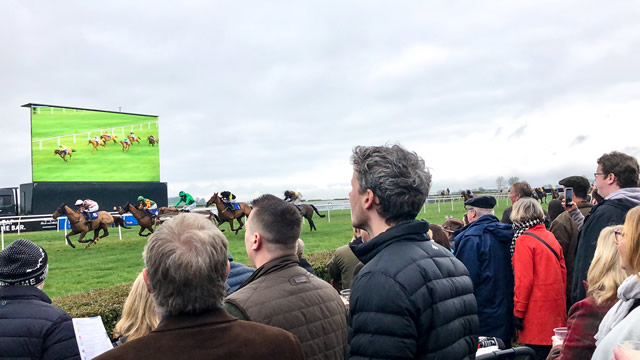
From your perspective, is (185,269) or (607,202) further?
(607,202)

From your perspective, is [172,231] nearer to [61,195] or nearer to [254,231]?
[254,231]

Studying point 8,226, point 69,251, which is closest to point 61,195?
point 8,226

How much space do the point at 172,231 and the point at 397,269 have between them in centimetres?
76

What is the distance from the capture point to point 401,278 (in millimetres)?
1689

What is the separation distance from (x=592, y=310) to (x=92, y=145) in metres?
29.5

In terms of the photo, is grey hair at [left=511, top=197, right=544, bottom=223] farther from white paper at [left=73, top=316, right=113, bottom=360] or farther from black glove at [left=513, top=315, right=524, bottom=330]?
white paper at [left=73, top=316, right=113, bottom=360]

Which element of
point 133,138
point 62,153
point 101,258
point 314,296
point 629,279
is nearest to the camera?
point 629,279

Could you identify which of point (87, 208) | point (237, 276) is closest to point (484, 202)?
point (237, 276)

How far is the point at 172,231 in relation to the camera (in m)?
1.55

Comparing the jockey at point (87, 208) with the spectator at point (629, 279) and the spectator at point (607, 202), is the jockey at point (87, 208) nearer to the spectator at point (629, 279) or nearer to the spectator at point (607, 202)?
the spectator at point (607, 202)

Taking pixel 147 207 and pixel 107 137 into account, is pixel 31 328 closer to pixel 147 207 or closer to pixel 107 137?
pixel 147 207

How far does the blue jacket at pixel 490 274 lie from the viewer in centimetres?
407

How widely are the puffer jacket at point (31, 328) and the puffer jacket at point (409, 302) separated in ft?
4.86

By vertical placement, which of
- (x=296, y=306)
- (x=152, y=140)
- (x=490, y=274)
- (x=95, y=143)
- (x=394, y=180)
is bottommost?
(x=490, y=274)
